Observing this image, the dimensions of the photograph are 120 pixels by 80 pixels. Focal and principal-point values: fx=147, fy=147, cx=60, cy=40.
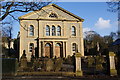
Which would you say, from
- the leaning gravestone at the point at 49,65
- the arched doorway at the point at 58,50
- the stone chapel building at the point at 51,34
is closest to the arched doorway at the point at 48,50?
the stone chapel building at the point at 51,34

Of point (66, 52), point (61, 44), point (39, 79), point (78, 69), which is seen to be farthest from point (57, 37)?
point (39, 79)

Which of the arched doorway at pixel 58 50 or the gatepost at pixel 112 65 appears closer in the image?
the gatepost at pixel 112 65

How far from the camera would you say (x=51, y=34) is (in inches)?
1283

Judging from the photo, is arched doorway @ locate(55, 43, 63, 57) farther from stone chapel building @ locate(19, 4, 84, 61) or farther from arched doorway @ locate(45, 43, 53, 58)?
arched doorway @ locate(45, 43, 53, 58)

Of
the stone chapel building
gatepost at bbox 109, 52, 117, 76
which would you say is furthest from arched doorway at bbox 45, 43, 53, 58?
gatepost at bbox 109, 52, 117, 76

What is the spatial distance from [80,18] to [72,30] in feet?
10.8

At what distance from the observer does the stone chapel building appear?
31.3m

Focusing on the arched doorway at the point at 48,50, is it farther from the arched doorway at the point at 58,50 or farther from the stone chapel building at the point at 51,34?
the arched doorway at the point at 58,50

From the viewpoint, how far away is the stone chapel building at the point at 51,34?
31.3 meters

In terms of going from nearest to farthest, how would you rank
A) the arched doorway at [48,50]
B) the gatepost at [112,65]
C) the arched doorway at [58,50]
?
the gatepost at [112,65]
the arched doorway at [48,50]
the arched doorway at [58,50]

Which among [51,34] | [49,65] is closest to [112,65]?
[49,65]

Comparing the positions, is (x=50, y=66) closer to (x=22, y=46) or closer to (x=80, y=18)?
(x=22, y=46)

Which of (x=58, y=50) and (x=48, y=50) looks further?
(x=58, y=50)

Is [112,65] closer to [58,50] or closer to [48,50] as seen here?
[58,50]
